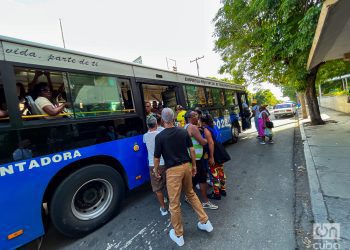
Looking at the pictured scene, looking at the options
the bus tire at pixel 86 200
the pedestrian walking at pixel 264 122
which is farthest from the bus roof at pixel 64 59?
the pedestrian walking at pixel 264 122

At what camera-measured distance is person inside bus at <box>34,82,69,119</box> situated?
2830 mm

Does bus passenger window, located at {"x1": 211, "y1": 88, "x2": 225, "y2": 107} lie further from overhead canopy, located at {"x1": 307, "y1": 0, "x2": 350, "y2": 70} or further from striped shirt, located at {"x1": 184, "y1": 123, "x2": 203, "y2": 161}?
striped shirt, located at {"x1": 184, "y1": 123, "x2": 203, "y2": 161}

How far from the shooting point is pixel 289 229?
2660mm

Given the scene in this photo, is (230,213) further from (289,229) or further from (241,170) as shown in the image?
(241,170)

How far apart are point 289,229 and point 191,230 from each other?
134 cm

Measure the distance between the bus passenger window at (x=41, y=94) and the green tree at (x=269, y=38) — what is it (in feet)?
19.8

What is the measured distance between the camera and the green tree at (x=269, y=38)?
5836mm

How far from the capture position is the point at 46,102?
288 cm

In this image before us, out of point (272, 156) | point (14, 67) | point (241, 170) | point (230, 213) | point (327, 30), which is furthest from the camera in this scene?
point (272, 156)

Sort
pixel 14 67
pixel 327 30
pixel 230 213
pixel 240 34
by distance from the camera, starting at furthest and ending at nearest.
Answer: pixel 240 34, pixel 327 30, pixel 230 213, pixel 14 67

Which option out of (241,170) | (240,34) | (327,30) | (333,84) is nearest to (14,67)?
(241,170)

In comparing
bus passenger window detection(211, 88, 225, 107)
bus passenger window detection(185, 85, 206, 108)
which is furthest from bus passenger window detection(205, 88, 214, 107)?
bus passenger window detection(185, 85, 206, 108)

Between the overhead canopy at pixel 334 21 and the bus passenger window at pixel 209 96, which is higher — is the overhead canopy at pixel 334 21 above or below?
above

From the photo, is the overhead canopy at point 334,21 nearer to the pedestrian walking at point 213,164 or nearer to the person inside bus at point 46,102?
the pedestrian walking at point 213,164
